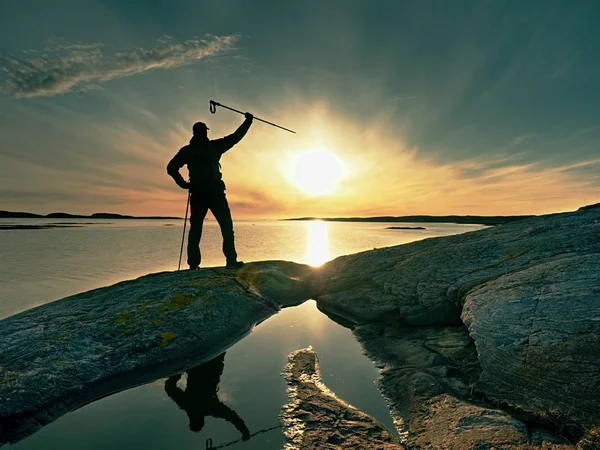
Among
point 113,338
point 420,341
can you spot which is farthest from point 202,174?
point 420,341

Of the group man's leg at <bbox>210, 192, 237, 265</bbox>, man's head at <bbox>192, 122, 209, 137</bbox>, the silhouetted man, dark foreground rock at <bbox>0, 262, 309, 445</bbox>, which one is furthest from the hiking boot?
man's head at <bbox>192, 122, 209, 137</bbox>

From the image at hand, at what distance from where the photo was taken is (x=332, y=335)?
859 cm

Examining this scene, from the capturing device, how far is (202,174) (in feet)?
37.1

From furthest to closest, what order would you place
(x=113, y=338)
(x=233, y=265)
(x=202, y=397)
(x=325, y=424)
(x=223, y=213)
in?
(x=233, y=265), (x=223, y=213), (x=113, y=338), (x=202, y=397), (x=325, y=424)

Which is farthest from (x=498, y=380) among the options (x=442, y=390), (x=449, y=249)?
(x=449, y=249)

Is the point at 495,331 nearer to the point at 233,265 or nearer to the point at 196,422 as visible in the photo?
the point at 196,422

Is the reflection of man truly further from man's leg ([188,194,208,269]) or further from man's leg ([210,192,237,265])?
man's leg ([210,192,237,265])

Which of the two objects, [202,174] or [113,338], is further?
[202,174]

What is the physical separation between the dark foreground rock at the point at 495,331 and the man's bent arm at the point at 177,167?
21.8ft

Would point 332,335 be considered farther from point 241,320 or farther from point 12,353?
point 12,353

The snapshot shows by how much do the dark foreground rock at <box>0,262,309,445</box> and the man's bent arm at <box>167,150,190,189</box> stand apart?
3184mm

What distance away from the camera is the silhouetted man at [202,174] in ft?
37.1

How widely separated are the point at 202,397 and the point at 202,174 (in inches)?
300

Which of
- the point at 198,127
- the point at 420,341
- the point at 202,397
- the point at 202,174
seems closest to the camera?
the point at 202,397
